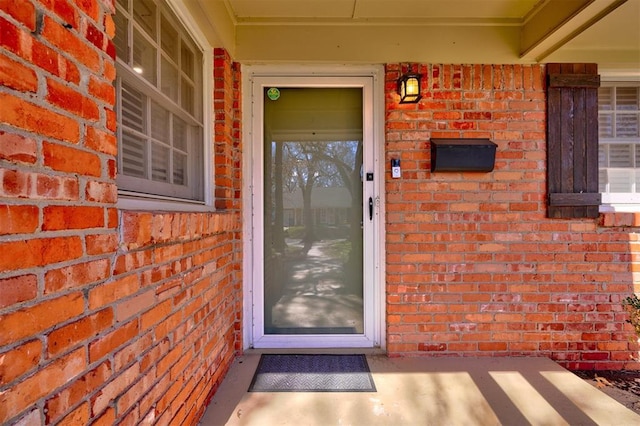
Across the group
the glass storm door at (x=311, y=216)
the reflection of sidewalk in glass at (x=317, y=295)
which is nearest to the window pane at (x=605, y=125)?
the glass storm door at (x=311, y=216)

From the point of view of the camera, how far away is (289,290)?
8.47ft

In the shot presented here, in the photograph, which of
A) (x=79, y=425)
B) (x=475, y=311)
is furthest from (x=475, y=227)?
(x=79, y=425)

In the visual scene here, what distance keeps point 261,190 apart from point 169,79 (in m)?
1.03

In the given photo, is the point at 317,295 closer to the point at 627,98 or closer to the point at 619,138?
the point at 619,138

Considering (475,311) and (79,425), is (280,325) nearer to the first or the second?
(475,311)

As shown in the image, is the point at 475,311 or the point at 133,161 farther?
the point at 475,311

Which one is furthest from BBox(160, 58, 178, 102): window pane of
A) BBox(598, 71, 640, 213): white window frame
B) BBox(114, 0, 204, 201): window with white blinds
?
BBox(598, 71, 640, 213): white window frame

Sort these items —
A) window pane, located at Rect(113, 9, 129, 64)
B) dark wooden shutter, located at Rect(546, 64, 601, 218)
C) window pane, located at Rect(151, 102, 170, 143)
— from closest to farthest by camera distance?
window pane, located at Rect(113, 9, 129, 64), window pane, located at Rect(151, 102, 170, 143), dark wooden shutter, located at Rect(546, 64, 601, 218)

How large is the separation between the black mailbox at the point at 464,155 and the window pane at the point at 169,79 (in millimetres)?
1797

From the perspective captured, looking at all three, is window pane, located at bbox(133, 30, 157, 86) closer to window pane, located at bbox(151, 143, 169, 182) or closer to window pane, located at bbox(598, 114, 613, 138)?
window pane, located at bbox(151, 143, 169, 182)

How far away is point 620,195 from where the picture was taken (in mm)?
2535

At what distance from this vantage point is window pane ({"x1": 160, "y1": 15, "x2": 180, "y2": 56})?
1701mm

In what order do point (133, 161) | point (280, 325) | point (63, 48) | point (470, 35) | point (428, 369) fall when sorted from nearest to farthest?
point (63, 48), point (133, 161), point (428, 369), point (470, 35), point (280, 325)

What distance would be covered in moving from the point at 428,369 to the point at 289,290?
1.19 metres
